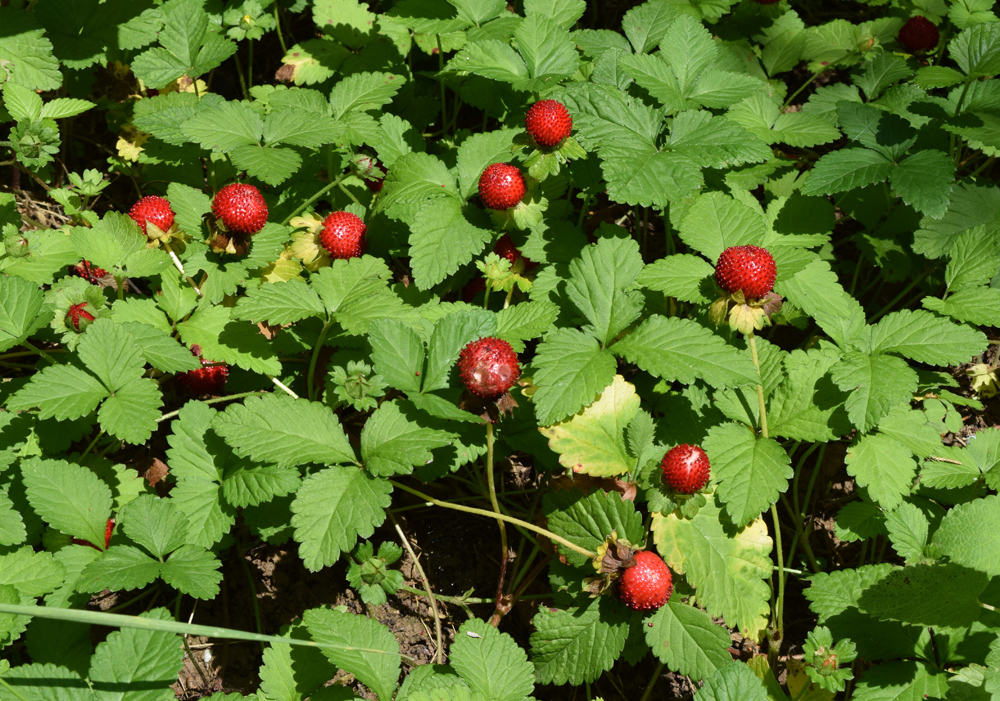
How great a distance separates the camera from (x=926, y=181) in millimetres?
2400

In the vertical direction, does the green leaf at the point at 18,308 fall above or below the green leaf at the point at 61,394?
above

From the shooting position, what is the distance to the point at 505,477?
261cm

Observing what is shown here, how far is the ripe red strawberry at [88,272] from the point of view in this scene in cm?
266

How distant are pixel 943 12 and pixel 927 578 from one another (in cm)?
273

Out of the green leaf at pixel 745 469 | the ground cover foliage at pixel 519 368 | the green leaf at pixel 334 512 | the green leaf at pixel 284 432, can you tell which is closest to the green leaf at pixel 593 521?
the ground cover foliage at pixel 519 368

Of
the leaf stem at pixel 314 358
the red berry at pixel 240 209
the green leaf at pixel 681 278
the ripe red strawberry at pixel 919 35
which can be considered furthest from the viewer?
the ripe red strawberry at pixel 919 35

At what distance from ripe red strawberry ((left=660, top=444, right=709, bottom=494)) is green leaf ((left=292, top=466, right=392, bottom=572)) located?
73cm

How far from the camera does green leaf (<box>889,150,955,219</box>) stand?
2.35 m

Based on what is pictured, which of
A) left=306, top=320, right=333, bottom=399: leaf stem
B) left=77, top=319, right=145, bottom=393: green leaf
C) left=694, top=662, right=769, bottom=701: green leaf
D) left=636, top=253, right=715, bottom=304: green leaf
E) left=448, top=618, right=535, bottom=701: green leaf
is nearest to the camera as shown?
left=694, top=662, right=769, bottom=701: green leaf

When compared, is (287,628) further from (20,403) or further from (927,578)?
(927,578)

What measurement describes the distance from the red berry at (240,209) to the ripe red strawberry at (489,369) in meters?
1.03

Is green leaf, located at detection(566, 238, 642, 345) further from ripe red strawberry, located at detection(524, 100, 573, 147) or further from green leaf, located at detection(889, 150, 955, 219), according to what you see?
green leaf, located at detection(889, 150, 955, 219)

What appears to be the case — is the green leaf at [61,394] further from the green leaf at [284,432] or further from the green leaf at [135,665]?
the green leaf at [135,665]


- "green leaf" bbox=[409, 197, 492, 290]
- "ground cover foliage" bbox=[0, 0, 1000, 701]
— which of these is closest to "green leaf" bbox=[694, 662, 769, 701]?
"ground cover foliage" bbox=[0, 0, 1000, 701]
